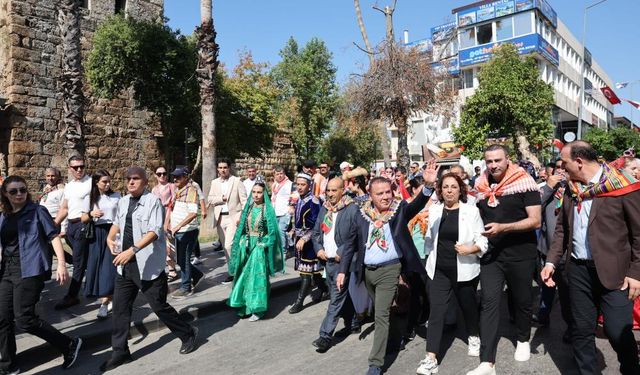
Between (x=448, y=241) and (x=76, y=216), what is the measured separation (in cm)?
442

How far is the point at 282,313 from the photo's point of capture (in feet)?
19.3

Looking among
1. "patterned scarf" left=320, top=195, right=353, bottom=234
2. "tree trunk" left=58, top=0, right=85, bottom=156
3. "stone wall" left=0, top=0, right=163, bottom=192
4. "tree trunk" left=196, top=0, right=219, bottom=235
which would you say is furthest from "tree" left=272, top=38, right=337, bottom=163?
"patterned scarf" left=320, top=195, right=353, bottom=234

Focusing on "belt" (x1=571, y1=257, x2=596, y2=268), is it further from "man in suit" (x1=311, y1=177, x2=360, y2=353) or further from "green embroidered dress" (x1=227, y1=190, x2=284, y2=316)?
"green embroidered dress" (x1=227, y1=190, x2=284, y2=316)

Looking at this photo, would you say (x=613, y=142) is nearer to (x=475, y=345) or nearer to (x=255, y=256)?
(x=475, y=345)

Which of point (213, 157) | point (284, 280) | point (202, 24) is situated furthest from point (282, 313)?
point (202, 24)

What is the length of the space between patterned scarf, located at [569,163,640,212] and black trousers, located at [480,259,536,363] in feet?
2.84

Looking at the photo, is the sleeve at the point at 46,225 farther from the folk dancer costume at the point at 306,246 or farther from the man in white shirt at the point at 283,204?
the man in white shirt at the point at 283,204

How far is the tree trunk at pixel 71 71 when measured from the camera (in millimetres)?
8430

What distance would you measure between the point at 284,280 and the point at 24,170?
9.75m

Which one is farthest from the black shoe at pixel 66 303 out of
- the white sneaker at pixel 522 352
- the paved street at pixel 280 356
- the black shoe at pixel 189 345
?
the white sneaker at pixel 522 352

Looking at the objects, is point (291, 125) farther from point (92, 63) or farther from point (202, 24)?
point (202, 24)

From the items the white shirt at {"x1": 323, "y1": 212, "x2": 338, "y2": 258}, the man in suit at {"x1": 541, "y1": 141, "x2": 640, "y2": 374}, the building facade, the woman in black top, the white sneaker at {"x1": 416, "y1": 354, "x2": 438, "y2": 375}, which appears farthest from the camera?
the building facade

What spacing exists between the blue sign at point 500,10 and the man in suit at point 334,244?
35549 mm

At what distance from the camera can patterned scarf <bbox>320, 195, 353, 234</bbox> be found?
4.83 metres
